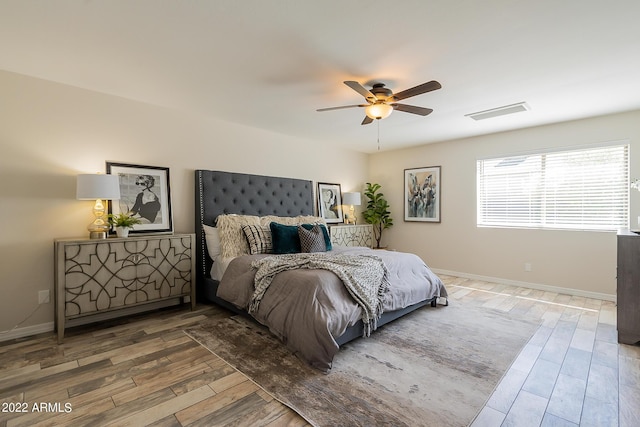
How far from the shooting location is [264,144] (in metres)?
4.73

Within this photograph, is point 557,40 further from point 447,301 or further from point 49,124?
point 49,124

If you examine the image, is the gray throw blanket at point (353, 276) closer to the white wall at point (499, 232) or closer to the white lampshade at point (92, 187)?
the white lampshade at point (92, 187)

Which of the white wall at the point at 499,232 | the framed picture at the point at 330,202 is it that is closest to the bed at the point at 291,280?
the framed picture at the point at 330,202

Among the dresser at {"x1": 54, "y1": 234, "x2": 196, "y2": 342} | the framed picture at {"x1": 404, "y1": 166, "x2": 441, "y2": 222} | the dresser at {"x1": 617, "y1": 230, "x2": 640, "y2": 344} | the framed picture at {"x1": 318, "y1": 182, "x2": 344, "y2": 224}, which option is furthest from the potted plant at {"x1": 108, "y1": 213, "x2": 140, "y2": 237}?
the dresser at {"x1": 617, "y1": 230, "x2": 640, "y2": 344}

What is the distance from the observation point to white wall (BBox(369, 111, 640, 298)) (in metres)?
4.01

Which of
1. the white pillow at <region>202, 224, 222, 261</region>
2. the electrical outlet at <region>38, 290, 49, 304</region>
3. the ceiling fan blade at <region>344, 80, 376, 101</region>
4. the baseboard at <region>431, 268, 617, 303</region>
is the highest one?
the ceiling fan blade at <region>344, 80, 376, 101</region>

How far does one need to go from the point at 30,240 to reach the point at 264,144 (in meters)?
2.93

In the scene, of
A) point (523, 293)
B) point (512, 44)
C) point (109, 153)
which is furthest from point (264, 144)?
point (523, 293)

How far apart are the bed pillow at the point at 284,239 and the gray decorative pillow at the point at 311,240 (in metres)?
0.07

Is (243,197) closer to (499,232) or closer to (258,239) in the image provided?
(258,239)

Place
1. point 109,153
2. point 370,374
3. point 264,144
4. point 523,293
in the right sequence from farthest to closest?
1. point 264,144
2. point 523,293
3. point 109,153
4. point 370,374

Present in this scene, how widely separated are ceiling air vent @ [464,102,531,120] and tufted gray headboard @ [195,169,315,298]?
2.68m

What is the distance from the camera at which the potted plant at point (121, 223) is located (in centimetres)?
313

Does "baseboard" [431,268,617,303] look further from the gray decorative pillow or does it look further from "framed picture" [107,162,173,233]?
"framed picture" [107,162,173,233]
